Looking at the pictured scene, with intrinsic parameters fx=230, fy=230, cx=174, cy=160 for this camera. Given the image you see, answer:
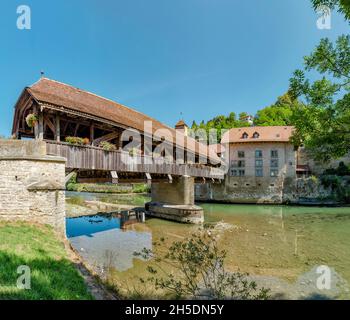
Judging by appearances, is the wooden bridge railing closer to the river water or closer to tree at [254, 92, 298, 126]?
the river water

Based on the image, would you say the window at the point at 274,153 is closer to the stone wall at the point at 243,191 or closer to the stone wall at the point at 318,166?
the stone wall at the point at 243,191

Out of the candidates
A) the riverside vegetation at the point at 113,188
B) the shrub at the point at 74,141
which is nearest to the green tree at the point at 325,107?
the shrub at the point at 74,141

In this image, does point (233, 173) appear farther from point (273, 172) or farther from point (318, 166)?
point (318, 166)

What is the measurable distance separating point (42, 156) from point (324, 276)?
9.50 m

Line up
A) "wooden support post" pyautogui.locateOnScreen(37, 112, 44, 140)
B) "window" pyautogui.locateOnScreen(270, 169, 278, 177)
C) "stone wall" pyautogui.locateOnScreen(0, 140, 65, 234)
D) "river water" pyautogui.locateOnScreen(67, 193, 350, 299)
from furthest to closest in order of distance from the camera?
"window" pyautogui.locateOnScreen(270, 169, 278, 177)
"wooden support post" pyautogui.locateOnScreen(37, 112, 44, 140)
"stone wall" pyautogui.locateOnScreen(0, 140, 65, 234)
"river water" pyautogui.locateOnScreen(67, 193, 350, 299)

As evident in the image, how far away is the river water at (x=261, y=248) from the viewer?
6.67 m

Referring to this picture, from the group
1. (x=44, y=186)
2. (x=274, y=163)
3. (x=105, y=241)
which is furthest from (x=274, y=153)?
(x=44, y=186)

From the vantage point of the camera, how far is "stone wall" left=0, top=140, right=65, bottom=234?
6.89 metres

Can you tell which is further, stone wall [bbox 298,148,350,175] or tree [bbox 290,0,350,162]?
stone wall [bbox 298,148,350,175]

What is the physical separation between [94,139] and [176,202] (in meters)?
8.06

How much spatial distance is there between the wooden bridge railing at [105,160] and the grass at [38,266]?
9.77 feet

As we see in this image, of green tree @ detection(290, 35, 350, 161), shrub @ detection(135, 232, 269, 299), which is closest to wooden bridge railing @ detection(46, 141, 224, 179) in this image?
shrub @ detection(135, 232, 269, 299)

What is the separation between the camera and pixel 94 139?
12.5 meters
